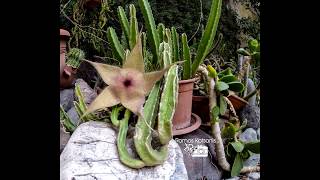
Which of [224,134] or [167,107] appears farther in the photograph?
[224,134]

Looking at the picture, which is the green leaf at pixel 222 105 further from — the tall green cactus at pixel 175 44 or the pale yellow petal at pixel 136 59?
the pale yellow petal at pixel 136 59

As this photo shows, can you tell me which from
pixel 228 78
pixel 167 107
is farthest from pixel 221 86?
pixel 167 107

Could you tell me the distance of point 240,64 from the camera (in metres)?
2.15

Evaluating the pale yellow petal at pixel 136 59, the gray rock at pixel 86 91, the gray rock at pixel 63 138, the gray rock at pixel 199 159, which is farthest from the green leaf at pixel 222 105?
the gray rock at pixel 63 138

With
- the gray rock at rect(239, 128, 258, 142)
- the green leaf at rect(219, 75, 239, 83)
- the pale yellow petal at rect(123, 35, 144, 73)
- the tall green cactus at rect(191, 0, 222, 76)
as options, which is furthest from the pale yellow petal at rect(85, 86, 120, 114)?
the gray rock at rect(239, 128, 258, 142)

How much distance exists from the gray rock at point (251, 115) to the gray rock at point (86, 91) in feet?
1.96

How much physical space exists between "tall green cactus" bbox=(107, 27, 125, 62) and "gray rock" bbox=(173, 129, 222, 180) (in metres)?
0.37

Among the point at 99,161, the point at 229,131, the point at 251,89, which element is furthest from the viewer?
the point at 251,89

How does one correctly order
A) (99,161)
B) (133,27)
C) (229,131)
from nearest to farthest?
1. (99,161)
2. (133,27)
3. (229,131)

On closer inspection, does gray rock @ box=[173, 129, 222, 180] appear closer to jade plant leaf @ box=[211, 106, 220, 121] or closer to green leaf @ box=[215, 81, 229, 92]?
jade plant leaf @ box=[211, 106, 220, 121]

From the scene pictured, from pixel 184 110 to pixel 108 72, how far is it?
32 cm

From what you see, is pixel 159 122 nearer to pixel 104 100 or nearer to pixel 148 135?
pixel 148 135

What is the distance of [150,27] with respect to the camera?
1.96 m

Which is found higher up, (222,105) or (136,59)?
(136,59)
